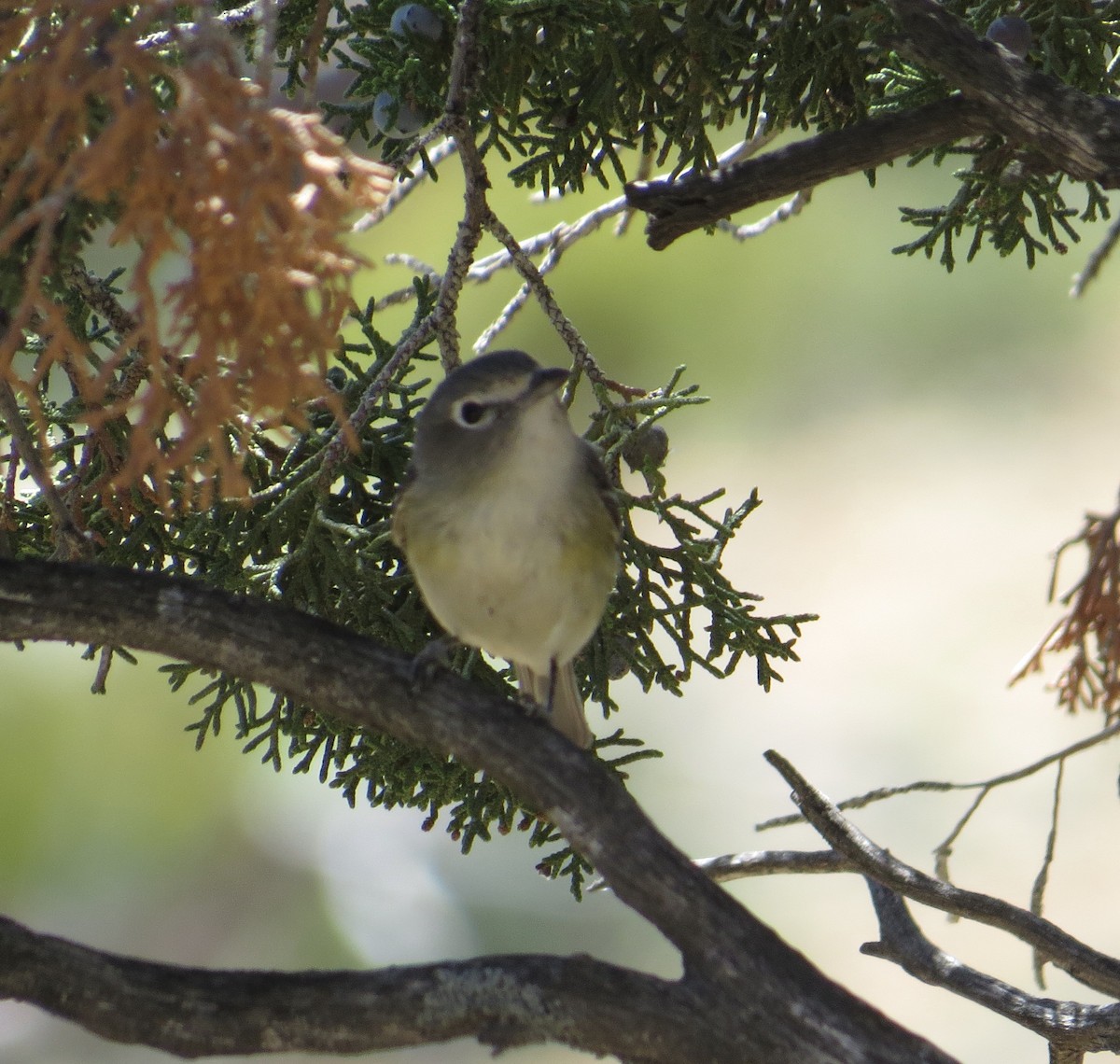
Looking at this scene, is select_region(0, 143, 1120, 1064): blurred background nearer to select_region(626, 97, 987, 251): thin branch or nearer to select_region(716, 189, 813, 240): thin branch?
select_region(716, 189, 813, 240): thin branch

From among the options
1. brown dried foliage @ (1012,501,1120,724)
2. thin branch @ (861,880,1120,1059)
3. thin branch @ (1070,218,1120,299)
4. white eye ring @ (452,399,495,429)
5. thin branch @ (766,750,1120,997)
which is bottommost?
thin branch @ (861,880,1120,1059)

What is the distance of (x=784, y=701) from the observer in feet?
27.4

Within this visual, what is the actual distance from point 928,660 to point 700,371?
2.73 metres

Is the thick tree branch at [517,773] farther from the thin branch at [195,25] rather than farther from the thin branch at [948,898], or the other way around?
the thin branch at [195,25]

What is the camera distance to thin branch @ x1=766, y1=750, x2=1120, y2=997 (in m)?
2.71

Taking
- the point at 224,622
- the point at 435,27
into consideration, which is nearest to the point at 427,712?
the point at 224,622

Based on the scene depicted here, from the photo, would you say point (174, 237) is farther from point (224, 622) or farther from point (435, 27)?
point (435, 27)

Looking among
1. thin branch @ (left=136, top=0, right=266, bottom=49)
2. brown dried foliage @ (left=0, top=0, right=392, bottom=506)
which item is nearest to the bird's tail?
thin branch @ (left=136, top=0, right=266, bottom=49)

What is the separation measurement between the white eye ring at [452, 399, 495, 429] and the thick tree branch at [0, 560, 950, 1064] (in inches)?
28.6

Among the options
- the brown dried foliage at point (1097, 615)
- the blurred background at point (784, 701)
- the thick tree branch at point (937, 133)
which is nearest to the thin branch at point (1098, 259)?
the brown dried foliage at point (1097, 615)

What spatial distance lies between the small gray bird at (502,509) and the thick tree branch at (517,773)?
0.56 meters

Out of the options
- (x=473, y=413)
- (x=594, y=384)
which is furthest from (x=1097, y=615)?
(x=473, y=413)

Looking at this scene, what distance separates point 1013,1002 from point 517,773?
130 cm

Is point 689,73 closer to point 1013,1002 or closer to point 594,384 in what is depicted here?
point 594,384
